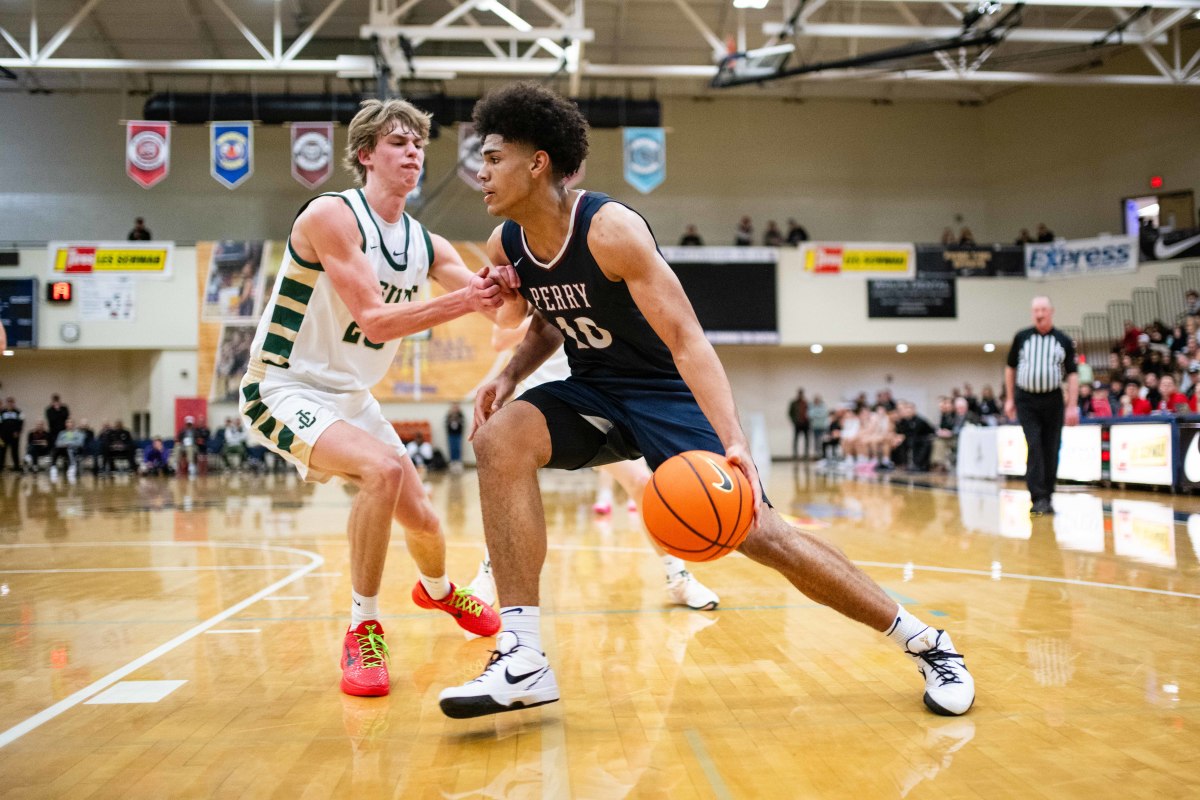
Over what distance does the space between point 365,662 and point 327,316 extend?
1.25m

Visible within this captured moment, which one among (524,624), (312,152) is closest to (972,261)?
(312,152)

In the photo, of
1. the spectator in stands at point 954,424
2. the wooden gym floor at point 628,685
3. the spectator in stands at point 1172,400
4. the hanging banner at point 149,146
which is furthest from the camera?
the hanging banner at point 149,146

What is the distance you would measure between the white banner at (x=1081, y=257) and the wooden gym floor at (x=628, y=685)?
55.3 ft

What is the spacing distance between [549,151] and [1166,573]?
3926 millimetres

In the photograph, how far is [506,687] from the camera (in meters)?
2.47

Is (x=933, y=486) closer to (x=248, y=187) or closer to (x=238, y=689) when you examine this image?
(x=238, y=689)

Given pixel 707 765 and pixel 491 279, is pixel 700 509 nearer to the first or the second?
pixel 707 765

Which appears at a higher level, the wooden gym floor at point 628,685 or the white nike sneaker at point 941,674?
the white nike sneaker at point 941,674

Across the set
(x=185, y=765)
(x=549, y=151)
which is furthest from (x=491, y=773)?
(x=549, y=151)

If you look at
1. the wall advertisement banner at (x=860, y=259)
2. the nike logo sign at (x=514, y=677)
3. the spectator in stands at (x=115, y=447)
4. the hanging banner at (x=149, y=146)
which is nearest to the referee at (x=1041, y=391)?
the nike logo sign at (x=514, y=677)

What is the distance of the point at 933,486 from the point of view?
12.3 metres

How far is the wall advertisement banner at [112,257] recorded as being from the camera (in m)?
20.8

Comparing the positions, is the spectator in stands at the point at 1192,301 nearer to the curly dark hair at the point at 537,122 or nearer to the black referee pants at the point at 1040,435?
the black referee pants at the point at 1040,435

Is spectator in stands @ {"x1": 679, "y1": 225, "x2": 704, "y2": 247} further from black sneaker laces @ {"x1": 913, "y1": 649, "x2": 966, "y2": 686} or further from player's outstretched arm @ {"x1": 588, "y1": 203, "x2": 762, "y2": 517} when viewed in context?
black sneaker laces @ {"x1": 913, "y1": 649, "x2": 966, "y2": 686}
